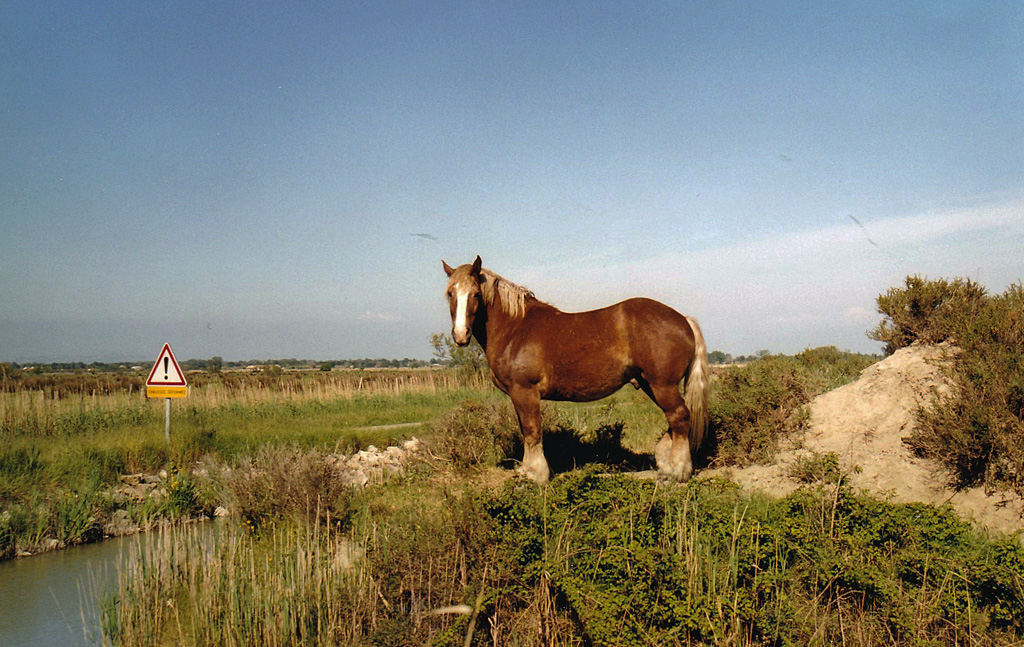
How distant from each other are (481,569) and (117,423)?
14293 mm

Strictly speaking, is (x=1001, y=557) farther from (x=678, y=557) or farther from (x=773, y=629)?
(x=678, y=557)

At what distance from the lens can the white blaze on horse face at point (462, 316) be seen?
7.23 meters

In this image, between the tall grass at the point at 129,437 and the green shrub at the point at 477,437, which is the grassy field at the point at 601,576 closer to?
the green shrub at the point at 477,437

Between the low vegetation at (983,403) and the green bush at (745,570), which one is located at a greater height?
the low vegetation at (983,403)

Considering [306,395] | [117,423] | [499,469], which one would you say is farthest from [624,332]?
[306,395]

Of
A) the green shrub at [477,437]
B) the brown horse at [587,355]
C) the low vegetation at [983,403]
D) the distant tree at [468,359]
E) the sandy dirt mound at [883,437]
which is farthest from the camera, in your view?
the distant tree at [468,359]

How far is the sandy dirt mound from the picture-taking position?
22.2 feet

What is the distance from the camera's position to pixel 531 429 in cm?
756

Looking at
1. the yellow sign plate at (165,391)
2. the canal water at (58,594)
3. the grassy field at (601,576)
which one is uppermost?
the yellow sign plate at (165,391)

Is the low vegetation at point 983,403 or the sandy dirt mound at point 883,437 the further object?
the sandy dirt mound at point 883,437

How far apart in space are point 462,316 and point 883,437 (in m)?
5.38

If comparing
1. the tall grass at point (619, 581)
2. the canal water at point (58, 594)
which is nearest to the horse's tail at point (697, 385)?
the tall grass at point (619, 581)

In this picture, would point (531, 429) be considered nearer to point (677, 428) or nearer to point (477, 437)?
point (677, 428)

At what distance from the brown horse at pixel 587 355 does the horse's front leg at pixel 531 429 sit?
1 cm
